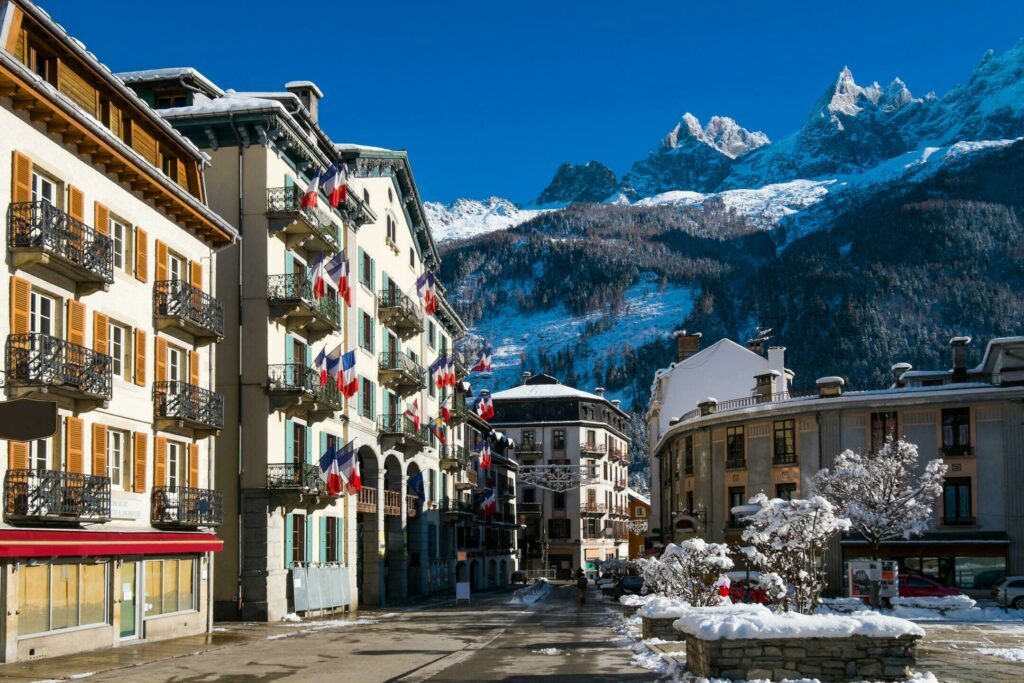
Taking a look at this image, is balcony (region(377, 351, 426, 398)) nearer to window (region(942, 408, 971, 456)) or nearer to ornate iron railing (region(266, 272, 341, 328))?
ornate iron railing (region(266, 272, 341, 328))

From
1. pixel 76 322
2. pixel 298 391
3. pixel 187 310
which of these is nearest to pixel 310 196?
pixel 298 391

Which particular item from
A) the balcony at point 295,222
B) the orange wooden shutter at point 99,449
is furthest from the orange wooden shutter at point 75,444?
the balcony at point 295,222

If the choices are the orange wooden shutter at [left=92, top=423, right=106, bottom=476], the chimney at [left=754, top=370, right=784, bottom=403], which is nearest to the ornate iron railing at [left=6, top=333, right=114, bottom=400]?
the orange wooden shutter at [left=92, top=423, right=106, bottom=476]

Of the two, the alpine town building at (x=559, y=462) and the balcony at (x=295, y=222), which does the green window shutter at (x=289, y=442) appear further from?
the alpine town building at (x=559, y=462)

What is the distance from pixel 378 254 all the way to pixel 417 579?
63.0 feet

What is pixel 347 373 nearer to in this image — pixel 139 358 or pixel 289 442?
pixel 289 442

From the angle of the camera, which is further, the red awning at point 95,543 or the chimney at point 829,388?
the chimney at point 829,388

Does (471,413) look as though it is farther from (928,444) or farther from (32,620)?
(32,620)

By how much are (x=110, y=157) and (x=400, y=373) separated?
3061 cm

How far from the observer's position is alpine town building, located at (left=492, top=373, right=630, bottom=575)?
13488 centimetres

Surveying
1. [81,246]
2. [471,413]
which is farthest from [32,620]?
[471,413]

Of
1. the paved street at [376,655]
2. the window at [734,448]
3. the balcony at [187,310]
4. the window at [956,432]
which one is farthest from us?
the window at [734,448]

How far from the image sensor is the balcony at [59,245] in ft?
88.3

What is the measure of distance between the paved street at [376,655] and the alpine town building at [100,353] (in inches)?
74.1
